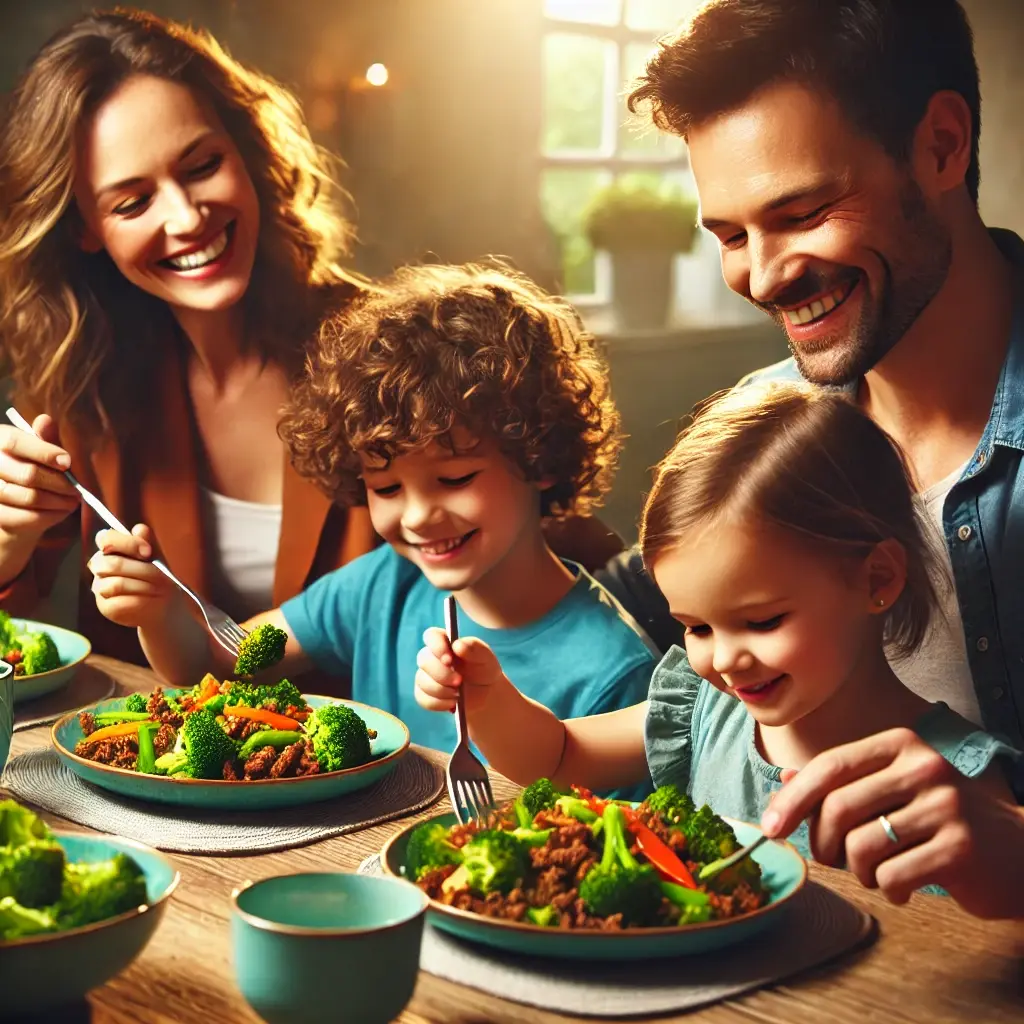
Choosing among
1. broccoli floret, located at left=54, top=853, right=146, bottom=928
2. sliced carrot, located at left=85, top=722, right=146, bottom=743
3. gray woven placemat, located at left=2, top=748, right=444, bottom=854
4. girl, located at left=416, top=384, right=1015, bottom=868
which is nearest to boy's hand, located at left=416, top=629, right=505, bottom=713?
girl, located at left=416, top=384, right=1015, bottom=868

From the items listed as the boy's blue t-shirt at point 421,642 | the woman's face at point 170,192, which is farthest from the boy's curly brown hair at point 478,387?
the woman's face at point 170,192

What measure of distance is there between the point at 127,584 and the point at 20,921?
1134 millimetres

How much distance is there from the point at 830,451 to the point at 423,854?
649 mm

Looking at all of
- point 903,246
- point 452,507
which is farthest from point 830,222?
point 452,507

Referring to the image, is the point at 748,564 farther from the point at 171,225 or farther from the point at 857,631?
the point at 171,225

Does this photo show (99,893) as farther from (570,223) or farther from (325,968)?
(570,223)

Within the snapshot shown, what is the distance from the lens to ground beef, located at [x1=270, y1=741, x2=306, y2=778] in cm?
138

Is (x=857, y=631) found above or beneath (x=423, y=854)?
above

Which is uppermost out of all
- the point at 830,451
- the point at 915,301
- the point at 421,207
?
the point at 421,207

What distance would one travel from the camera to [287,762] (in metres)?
1.38

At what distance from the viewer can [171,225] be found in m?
2.31

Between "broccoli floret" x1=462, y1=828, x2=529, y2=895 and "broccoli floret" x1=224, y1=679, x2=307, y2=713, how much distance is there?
0.51 meters


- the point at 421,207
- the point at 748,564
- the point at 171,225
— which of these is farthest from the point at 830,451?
the point at 171,225

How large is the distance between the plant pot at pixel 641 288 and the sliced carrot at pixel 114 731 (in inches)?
36.2
